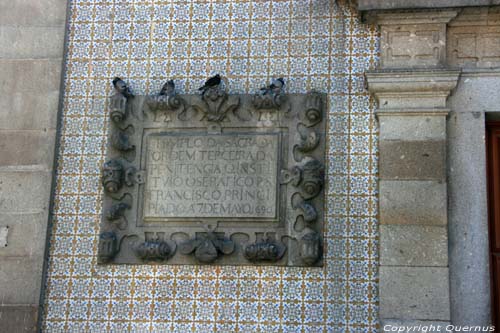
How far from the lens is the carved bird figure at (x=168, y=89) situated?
8617 mm

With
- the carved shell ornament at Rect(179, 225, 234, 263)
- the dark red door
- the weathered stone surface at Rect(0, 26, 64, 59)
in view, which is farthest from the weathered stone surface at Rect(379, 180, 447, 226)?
the weathered stone surface at Rect(0, 26, 64, 59)

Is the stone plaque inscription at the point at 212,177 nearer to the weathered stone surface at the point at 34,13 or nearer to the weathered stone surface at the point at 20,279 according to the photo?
the weathered stone surface at the point at 20,279

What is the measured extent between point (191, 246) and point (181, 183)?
66 cm

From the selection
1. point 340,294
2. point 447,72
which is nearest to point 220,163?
point 340,294

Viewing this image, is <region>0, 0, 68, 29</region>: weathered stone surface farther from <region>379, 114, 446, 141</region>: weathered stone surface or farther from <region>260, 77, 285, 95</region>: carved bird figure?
<region>379, 114, 446, 141</region>: weathered stone surface

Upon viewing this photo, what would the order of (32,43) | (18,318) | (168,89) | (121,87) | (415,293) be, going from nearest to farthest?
(415,293), (18,318), (168,89), (121,87), (32,43)

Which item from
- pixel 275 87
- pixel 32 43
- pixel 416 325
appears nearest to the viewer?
pixel 416 325

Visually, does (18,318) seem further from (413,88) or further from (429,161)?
(413,88)

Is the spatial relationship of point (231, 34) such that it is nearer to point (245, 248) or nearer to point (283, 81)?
point (283, 81)

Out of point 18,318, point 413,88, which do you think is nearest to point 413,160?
point 413,88

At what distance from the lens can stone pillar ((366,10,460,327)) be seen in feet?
25.2

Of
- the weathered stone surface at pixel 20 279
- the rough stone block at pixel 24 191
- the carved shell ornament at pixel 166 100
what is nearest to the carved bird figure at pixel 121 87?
the carved shell ornament at pixel 166 100

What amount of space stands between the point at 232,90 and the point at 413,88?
1883mm

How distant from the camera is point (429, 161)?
8.00 m
